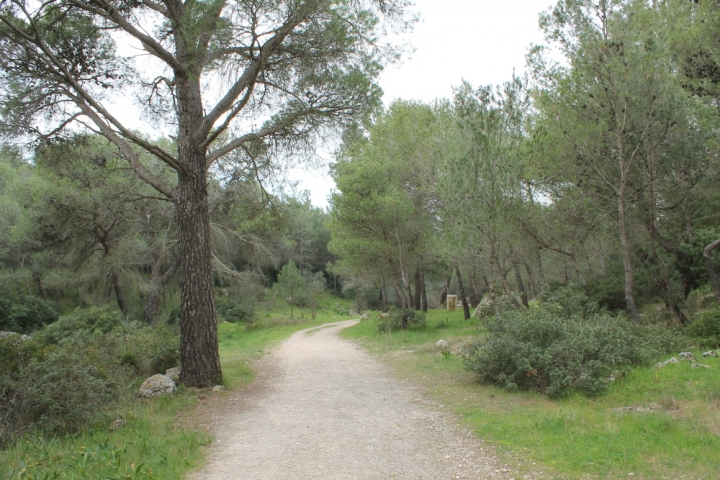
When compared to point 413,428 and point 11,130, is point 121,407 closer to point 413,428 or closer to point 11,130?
point 413,428

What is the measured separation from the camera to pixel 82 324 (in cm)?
1420

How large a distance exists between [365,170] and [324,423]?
12.4m

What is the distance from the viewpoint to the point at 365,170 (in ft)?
56.4

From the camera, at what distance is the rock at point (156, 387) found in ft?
23.5

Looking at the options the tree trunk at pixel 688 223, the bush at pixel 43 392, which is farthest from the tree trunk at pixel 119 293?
the tree trunk at pixel 688 223

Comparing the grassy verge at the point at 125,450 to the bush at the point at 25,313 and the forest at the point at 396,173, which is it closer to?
the forest at the point at 396,173

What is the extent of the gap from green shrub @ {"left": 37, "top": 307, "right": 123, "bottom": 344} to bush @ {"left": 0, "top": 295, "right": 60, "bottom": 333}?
6.71m

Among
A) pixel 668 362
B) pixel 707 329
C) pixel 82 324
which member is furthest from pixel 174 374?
pixel 707 329

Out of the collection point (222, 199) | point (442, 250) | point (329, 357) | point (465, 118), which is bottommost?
point (329, 357)

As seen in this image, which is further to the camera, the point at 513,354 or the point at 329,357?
the point at 329,357

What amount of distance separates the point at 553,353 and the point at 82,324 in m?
13.6

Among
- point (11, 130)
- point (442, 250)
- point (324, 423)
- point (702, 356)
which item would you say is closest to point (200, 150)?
point (11, 130)

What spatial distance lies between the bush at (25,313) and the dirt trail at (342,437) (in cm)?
1750

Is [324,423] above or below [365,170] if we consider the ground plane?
below
